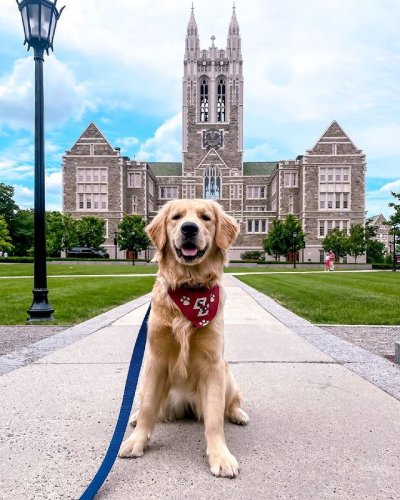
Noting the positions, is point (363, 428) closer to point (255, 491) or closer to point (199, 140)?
point (255, 491)

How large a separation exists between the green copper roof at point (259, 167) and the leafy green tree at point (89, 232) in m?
30.9

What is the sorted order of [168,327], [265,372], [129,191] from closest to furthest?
[168,327] → [265,372] → [129,191]

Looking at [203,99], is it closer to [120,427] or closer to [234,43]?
[234,43]

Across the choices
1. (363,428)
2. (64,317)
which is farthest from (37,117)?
(363,428)

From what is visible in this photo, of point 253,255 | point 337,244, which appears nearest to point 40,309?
point 337,244

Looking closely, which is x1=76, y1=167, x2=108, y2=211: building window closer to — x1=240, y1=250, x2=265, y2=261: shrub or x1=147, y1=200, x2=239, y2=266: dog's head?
x1=240, y1=250, x2=265, y2=261: shrub

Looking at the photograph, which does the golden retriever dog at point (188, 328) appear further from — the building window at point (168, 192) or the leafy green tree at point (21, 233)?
the leafy green tree at point (21, 233)

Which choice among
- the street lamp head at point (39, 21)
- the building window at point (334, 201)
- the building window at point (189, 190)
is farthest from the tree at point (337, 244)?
the street lamp head at point (39, 21)

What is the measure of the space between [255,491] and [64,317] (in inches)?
272

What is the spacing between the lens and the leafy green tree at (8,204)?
213 ft

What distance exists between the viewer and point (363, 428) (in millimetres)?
2693

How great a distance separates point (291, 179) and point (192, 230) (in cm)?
6160

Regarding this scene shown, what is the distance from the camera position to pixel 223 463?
2143 millimetres

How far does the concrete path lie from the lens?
1991 mm
